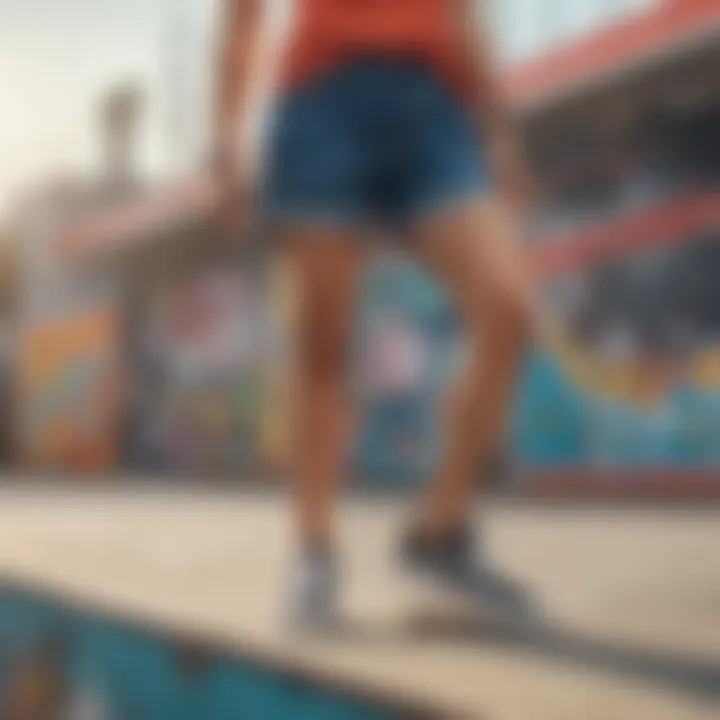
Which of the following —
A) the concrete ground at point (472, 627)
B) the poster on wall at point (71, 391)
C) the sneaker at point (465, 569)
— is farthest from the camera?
the poster on wall at point (71, 391)

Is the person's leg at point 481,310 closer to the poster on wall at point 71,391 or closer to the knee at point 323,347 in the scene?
the knee at point 323,347

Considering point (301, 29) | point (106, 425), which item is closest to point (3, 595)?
point (106, 425)

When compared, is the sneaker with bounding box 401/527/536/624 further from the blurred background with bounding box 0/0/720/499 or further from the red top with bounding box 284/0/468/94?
the red top with bounding box 284/0/468/94

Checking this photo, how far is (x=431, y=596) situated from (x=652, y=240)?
6.7 inches

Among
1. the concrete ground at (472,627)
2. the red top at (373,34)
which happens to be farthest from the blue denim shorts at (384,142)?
the concrete ground at (472,627)

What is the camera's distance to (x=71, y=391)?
696mm

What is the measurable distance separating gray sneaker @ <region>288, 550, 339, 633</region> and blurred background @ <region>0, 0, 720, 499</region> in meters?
0.04

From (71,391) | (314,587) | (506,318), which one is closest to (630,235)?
(506,318)

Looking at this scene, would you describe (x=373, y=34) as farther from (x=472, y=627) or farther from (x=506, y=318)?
(x=472, y=627)

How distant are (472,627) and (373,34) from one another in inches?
8.3

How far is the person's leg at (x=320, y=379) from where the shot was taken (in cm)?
54

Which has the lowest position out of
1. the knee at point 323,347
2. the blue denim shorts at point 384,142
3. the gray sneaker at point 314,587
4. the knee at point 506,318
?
the gray sneaker at point 314,587

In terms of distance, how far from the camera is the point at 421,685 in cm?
43

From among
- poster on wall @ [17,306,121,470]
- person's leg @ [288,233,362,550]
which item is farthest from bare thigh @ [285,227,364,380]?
poster on wall @ [17,306,121,470]
